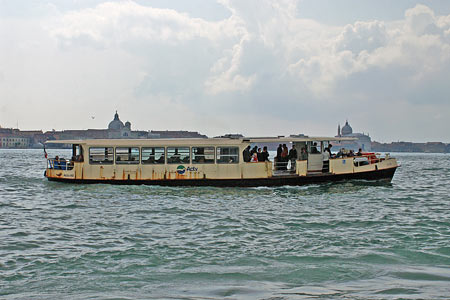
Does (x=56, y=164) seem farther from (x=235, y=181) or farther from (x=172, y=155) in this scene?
(x=235, y=181)

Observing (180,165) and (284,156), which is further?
(284,156)

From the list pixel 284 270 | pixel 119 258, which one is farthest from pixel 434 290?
pixel 119 258

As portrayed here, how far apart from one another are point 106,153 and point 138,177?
2.03m

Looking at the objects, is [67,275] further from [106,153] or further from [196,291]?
[106,153]

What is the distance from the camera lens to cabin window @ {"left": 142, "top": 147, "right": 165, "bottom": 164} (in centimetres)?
2450

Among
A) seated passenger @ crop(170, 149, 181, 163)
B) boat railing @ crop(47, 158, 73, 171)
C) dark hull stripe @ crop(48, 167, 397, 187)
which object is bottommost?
dark hull stripe @ crop(48, 167, 397, 187)

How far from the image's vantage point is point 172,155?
80.9 ft

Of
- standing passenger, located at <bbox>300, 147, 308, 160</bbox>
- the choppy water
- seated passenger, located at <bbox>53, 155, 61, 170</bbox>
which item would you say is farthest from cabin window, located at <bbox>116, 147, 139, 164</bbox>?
standing passenger, located at <bbox>300, 147, 308, 160</bbox>

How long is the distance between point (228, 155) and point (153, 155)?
11.8 feet

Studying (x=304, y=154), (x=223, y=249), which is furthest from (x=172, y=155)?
(x=223, y=249)

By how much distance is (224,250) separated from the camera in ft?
35.5

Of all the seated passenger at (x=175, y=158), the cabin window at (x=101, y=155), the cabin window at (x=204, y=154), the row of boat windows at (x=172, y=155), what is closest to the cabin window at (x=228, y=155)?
the row of boat windows at (x=172, y=155)

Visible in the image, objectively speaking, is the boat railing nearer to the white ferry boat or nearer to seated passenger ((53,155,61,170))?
seated passenger ((53,155,61,170))

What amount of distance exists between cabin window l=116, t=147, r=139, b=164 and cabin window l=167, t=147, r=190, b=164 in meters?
1.56
